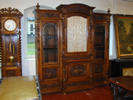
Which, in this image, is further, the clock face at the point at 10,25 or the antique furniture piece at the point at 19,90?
the clock face at the point at 10,25

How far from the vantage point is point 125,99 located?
2.86 meters

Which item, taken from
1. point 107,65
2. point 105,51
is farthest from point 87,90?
point 105,51

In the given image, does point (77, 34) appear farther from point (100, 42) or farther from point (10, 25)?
point (10, 25)

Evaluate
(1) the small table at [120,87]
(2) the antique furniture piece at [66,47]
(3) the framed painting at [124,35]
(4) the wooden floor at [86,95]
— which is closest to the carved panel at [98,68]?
(2) the antique furniture piece at [66,47]

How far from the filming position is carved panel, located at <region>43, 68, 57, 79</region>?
3.49 m

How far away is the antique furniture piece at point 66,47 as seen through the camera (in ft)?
11.2

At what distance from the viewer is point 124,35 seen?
462 centimetres

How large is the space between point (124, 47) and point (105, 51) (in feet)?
3.28

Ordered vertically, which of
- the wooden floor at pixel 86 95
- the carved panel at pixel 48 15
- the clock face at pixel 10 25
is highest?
the carved panel at pixel 48 15

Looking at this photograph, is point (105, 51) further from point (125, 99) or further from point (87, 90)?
point (125, 99)

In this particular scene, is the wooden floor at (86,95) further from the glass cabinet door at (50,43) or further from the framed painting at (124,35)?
the framed painting at (124,35)

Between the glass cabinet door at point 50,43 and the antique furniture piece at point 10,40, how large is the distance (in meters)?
0.63

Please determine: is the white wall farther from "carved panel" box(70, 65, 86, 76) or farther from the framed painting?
"carved panel" box(70, 65, 86, 76)

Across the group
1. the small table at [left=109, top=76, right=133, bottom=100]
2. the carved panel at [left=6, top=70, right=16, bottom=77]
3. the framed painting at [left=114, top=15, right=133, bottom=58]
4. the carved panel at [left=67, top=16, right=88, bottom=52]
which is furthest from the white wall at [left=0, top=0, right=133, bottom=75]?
the small table at [left=109, top=76, right=133, bottom=100]
